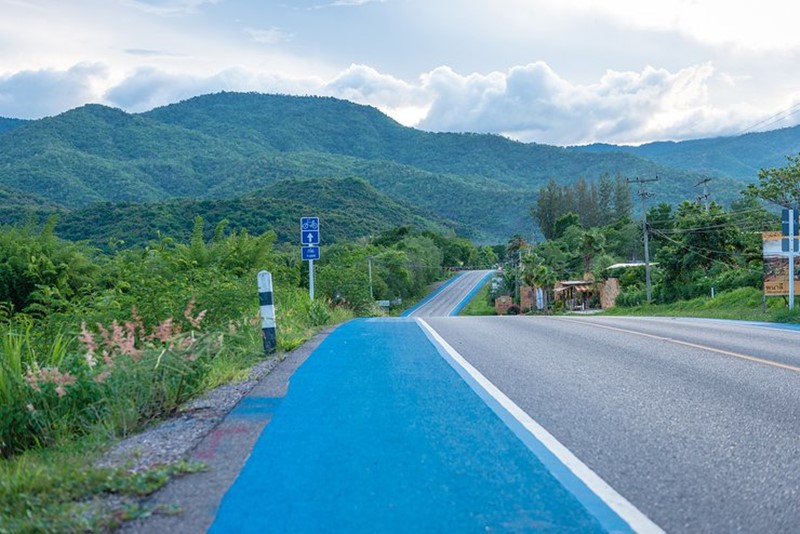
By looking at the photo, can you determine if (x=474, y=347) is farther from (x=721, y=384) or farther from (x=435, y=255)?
(x=435, y=255)

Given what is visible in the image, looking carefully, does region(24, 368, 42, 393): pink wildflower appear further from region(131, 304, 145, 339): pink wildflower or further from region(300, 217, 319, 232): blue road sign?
region(300, 217, 319, 232): blue road sign

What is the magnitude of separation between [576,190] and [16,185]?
295ft

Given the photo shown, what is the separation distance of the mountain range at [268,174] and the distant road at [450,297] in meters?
14.2

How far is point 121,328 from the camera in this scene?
330 inches

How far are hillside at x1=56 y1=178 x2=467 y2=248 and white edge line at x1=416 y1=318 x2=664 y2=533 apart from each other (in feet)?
30.9

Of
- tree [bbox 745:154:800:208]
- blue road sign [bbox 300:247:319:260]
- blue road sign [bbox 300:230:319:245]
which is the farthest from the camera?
tree [bbox 745:154:800:208]

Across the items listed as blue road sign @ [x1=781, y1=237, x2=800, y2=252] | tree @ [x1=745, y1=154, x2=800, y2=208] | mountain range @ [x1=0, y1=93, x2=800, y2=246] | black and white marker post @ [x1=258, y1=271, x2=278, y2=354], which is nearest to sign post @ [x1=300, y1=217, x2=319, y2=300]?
black and white marker post @ [x1=258, y1=271, x2=278, y2=354]

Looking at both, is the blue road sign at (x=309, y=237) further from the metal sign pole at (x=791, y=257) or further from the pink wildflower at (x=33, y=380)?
the pink wildflower at (x=33, y=380)

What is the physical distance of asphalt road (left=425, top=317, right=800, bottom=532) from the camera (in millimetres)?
4129

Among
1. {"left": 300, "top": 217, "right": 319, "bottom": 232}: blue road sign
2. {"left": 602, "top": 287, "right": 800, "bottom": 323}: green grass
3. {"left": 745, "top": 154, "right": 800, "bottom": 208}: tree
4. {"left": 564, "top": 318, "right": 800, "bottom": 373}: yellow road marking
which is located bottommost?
{"left": 602, "top": 287, "right": 800, "bottom": 323}: green grass

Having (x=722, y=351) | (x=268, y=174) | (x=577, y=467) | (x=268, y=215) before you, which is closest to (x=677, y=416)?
(x=577, y=467)

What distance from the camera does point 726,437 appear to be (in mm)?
5555

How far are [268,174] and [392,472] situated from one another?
132 m

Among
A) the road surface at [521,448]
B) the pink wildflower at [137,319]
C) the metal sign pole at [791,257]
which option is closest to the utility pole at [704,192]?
the metal sign pole at [791,257]
